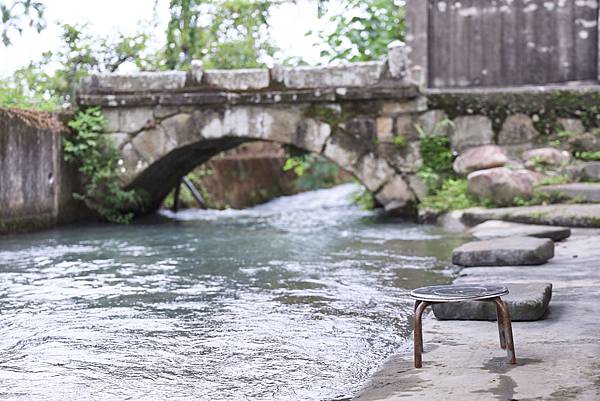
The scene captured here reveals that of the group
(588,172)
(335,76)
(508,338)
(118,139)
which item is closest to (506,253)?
(508,338)

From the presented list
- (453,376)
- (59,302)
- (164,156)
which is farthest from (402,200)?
(453,376)

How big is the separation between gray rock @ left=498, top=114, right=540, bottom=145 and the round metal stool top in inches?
257

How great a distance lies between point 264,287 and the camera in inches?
182

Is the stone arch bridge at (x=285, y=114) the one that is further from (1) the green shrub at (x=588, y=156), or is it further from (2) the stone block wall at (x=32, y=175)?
(1) the green shrub at (x=588, y=156)

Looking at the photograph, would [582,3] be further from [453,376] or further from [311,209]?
[453,376]

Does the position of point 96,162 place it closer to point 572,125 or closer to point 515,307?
point 572,125

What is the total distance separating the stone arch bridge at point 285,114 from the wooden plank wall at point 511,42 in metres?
0.93

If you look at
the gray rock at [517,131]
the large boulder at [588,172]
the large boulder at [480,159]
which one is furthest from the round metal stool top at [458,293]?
the gray rock at [517,131]

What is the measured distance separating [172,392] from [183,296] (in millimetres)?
1857

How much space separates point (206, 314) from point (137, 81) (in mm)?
6470

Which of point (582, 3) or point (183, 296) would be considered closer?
point (183, 296)

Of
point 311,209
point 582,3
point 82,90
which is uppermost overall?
point 582,3

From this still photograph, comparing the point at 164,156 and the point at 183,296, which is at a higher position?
the point at 164,156

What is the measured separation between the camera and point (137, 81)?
32.1 feet
